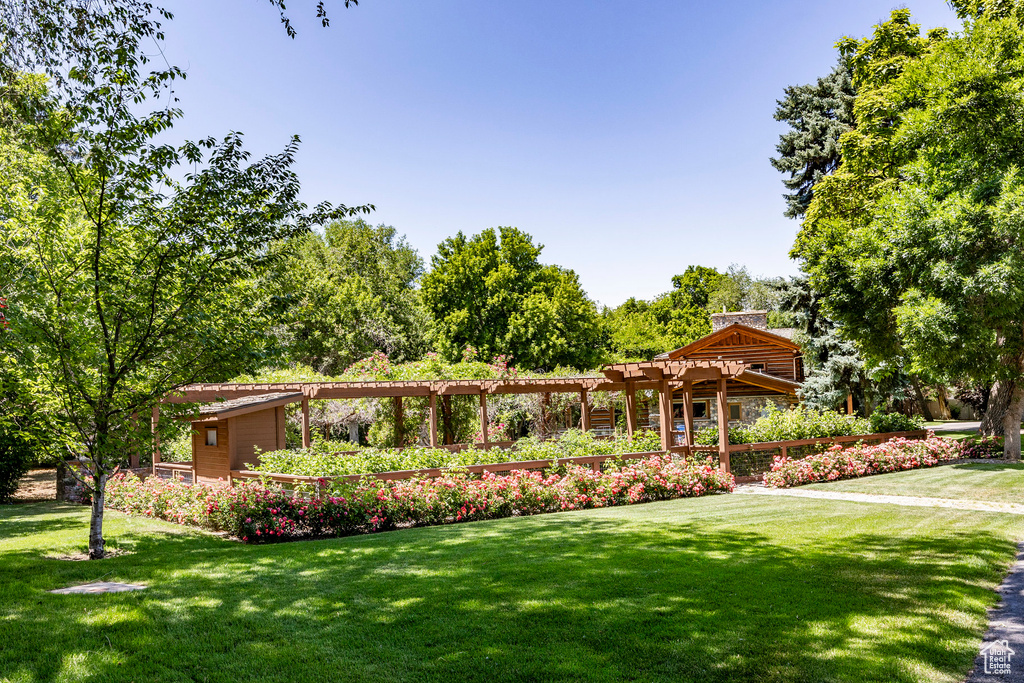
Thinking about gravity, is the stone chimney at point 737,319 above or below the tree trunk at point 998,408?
above

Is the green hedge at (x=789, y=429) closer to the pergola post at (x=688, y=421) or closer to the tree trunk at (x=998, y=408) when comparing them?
the pergola post at (x=688, y=421)

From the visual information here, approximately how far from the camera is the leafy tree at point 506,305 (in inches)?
1256

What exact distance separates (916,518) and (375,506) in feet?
27.9

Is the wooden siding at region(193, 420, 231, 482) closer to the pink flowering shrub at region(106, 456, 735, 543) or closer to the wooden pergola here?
the wooden pergola

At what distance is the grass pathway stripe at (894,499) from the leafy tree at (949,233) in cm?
438

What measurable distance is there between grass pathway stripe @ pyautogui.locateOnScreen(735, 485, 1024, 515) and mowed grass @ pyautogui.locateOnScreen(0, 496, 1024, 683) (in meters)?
1.86

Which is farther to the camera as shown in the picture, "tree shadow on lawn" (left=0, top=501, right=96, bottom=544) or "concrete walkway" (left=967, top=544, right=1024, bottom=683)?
"tree shadow on lawn" (left=0, top=501, right=96, bottom=544)

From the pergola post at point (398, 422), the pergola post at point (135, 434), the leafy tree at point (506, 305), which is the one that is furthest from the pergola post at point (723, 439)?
the leafy tree at point (506, 305)

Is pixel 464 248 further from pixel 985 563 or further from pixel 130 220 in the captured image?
pixel 985 563

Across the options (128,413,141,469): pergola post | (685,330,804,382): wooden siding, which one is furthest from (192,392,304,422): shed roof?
(685,330,804,382): wooden siding

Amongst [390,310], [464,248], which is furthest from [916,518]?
[390,310]

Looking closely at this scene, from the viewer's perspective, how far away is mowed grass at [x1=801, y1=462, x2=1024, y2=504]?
11562 millimetres

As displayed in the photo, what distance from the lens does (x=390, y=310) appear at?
36781 mm

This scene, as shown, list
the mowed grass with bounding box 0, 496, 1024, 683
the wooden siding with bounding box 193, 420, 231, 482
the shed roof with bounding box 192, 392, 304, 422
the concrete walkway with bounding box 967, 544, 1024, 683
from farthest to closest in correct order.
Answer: the wooden siding with bounding box 193, 420, 231, 482
the shed roof with bounding box 192, 392, 304, 422
the mowed grass with bounding box 0, 496, 1024, 683
the concrete walkway with bounding box 967, 544, 1024, 683
